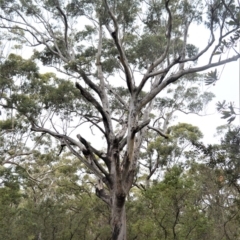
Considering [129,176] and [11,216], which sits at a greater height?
[129,176]

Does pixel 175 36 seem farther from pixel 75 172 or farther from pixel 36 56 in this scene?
pixel 75 172

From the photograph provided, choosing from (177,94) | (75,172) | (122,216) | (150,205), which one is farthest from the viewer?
(75,172)

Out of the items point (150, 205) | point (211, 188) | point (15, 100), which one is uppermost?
point (15, 100)

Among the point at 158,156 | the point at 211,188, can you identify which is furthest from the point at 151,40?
the point at 158,156

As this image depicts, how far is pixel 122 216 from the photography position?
7320mm

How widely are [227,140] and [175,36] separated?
20.6ft

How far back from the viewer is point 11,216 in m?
9.70

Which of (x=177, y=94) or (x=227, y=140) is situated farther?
(x=177, y=94)

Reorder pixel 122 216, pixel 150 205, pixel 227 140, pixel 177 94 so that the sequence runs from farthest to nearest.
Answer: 1. pixel 177 94
2. pixel 150 205
3. pixel 122 216
4. pixel 227 140

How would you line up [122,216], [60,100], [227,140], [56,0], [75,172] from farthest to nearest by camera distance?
[75,172] → [60,100] → [56,0] → [122,216] → [227,140]

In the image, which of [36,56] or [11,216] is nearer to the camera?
[11,216]

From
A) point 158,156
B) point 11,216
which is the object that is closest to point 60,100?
point 11,216

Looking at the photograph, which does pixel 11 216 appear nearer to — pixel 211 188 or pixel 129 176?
pixel 129 176

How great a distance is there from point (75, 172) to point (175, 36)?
9.13m
